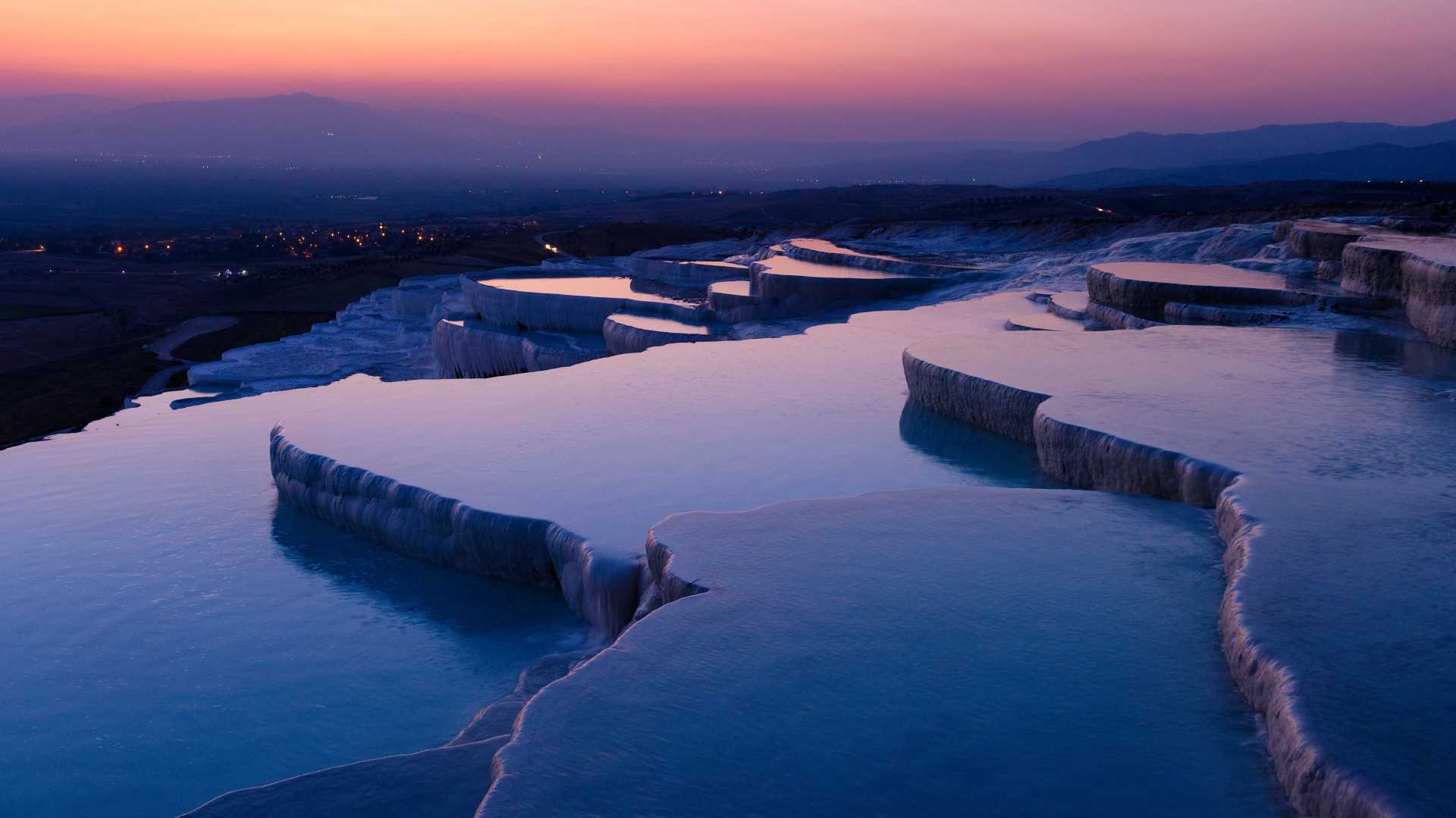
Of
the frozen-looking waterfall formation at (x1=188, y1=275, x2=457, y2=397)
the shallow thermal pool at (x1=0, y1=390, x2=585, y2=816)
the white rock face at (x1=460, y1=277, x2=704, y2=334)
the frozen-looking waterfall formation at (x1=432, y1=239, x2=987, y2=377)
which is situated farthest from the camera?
the frozen-looking waterfall formation at (x1=188, y1=275, x2=457, y2=397)

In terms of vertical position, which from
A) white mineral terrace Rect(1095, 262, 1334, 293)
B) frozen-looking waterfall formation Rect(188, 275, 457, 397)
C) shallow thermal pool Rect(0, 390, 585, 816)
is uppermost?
white mineral terrace Rect(1095, 262, 1334, 293)

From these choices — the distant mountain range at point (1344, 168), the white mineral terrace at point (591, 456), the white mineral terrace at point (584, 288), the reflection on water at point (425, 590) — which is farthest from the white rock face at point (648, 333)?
the distant mountain range at point (1344, 168)

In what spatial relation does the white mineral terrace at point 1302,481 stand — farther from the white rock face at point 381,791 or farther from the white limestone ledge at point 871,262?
the white limestone ledge at point 871,262

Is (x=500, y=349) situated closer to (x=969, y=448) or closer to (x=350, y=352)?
(x=350, y=352)

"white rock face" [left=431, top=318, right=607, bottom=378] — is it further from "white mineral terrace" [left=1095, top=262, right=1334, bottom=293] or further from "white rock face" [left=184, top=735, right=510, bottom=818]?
"white rock face" [left=184, top=735, right=510, bottom=818]

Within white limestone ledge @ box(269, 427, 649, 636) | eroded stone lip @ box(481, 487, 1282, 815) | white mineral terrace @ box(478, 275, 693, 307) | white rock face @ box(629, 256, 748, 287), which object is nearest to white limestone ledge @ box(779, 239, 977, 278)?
white rock face @ box(629, 256, 748, 287)
